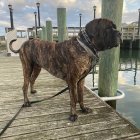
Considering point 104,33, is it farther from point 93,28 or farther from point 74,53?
point 74,53

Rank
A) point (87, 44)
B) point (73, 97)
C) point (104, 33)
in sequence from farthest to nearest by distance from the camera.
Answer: point (73, 97)
point (87, 44)
point (104, 33)

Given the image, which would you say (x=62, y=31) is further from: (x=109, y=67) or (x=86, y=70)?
(x=86, y=70)

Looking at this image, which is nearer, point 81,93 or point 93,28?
point 93,28

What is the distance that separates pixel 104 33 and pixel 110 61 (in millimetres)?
1774

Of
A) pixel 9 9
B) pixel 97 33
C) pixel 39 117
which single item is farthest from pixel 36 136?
pixel 9 9

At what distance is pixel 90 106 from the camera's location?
4336 millimetres

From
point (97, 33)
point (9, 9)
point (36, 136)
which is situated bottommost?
point (36, 136)

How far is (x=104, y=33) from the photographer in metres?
3.17

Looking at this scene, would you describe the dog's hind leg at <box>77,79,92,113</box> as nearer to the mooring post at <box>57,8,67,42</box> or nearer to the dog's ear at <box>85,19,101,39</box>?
the dog's ear at <box>85,19,101,39</box>

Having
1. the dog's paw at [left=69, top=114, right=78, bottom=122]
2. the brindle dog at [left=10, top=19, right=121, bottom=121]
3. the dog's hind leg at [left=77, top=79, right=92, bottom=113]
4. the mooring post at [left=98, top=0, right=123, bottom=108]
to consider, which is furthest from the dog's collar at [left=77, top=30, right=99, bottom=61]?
the mooring post at [left=98, top=0, right=123, bottom=108]

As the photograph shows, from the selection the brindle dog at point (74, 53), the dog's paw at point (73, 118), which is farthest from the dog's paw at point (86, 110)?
the dog's paw at point (73, 118)

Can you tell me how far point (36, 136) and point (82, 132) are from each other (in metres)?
0.70

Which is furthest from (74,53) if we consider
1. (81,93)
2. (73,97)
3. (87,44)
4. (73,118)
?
(73,118)

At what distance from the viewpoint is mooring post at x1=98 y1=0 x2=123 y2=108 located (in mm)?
4617
